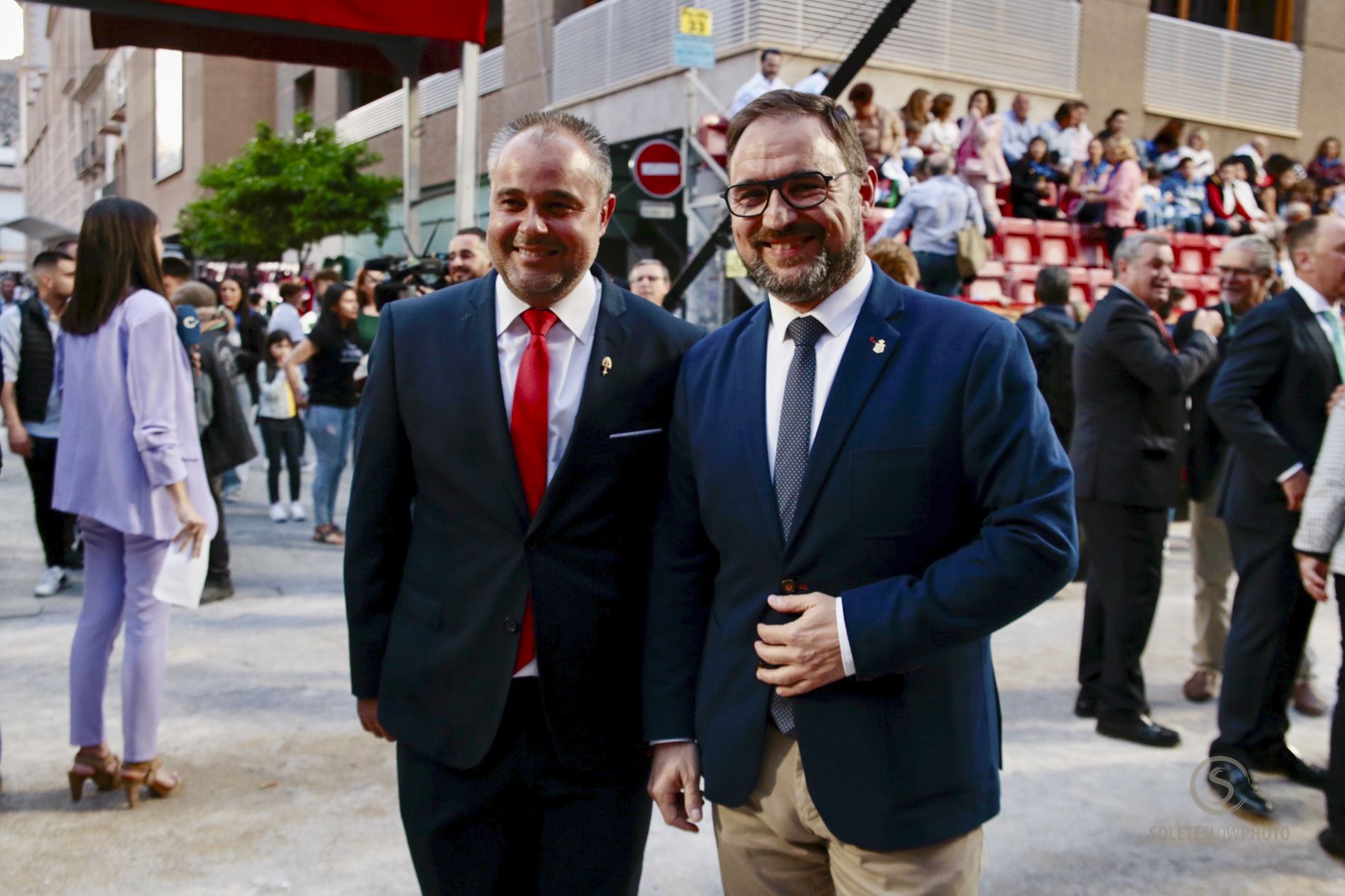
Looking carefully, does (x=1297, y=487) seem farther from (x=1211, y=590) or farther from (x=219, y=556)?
(x=219, y=556)

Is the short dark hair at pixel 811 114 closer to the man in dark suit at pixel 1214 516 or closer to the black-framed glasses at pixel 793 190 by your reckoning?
the black-framed glasses at pixel 793 190

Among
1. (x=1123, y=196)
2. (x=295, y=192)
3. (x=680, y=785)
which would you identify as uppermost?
(x=295, y=192)

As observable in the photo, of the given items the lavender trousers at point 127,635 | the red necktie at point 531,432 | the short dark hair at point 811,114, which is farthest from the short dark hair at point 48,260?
the short dark hair at point 811,114

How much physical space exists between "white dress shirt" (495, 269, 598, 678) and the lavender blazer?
2.00 meters

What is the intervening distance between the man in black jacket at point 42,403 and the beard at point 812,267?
6056 mm

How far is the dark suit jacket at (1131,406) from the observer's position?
15.5 ft

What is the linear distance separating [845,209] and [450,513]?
0.93 meters

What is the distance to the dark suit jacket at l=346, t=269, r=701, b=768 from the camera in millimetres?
2141

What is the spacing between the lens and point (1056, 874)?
3617mm

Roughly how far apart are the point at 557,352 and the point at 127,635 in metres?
2.45

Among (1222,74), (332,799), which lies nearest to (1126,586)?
(332,799)

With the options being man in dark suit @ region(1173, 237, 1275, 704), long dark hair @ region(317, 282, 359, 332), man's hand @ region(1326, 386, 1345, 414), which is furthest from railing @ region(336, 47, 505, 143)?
man's hand @ region(1326, 386, 1345, 414)

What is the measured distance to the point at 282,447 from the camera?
9312 mm

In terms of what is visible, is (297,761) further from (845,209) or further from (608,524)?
(845,209)
